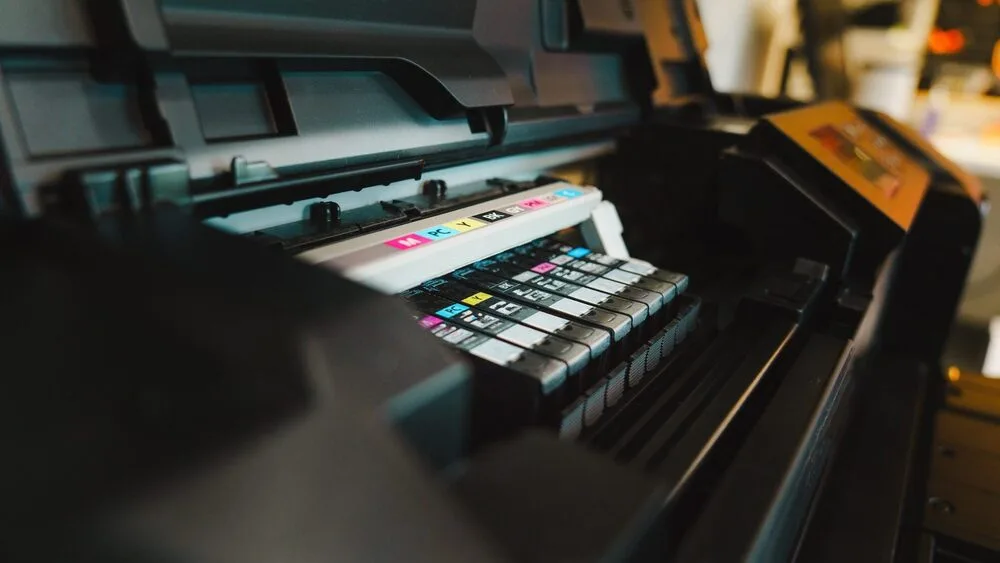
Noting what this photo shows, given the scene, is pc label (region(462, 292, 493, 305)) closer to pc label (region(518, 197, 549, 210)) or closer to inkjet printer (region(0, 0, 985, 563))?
inkjet printer (region(0, 0, 985, 563))

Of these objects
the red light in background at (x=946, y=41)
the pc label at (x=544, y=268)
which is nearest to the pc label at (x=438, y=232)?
the pc label at (x=544, y=268)

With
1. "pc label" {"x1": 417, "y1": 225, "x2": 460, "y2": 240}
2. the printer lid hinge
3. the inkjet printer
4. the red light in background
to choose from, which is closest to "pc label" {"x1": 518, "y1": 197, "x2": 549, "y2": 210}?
the inkjet printer

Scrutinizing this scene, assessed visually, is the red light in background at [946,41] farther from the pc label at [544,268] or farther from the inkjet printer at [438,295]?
the pc label at [544,268]

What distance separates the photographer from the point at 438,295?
69 centimetres

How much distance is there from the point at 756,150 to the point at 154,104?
810 millimetres

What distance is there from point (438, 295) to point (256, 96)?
278mm

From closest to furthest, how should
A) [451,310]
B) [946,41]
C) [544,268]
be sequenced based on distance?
[451,310]
[544,268]
[946,41]

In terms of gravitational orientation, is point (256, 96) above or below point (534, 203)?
above

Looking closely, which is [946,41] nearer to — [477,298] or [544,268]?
[544,268]

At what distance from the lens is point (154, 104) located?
57 cm

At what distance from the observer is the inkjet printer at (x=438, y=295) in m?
0.32

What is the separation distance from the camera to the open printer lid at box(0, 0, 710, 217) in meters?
0.52

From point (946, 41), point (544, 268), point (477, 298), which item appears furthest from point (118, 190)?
point (946, 41)

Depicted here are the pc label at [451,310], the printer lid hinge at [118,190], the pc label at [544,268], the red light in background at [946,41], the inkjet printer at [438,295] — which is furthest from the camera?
the red light in background at [946,41]
